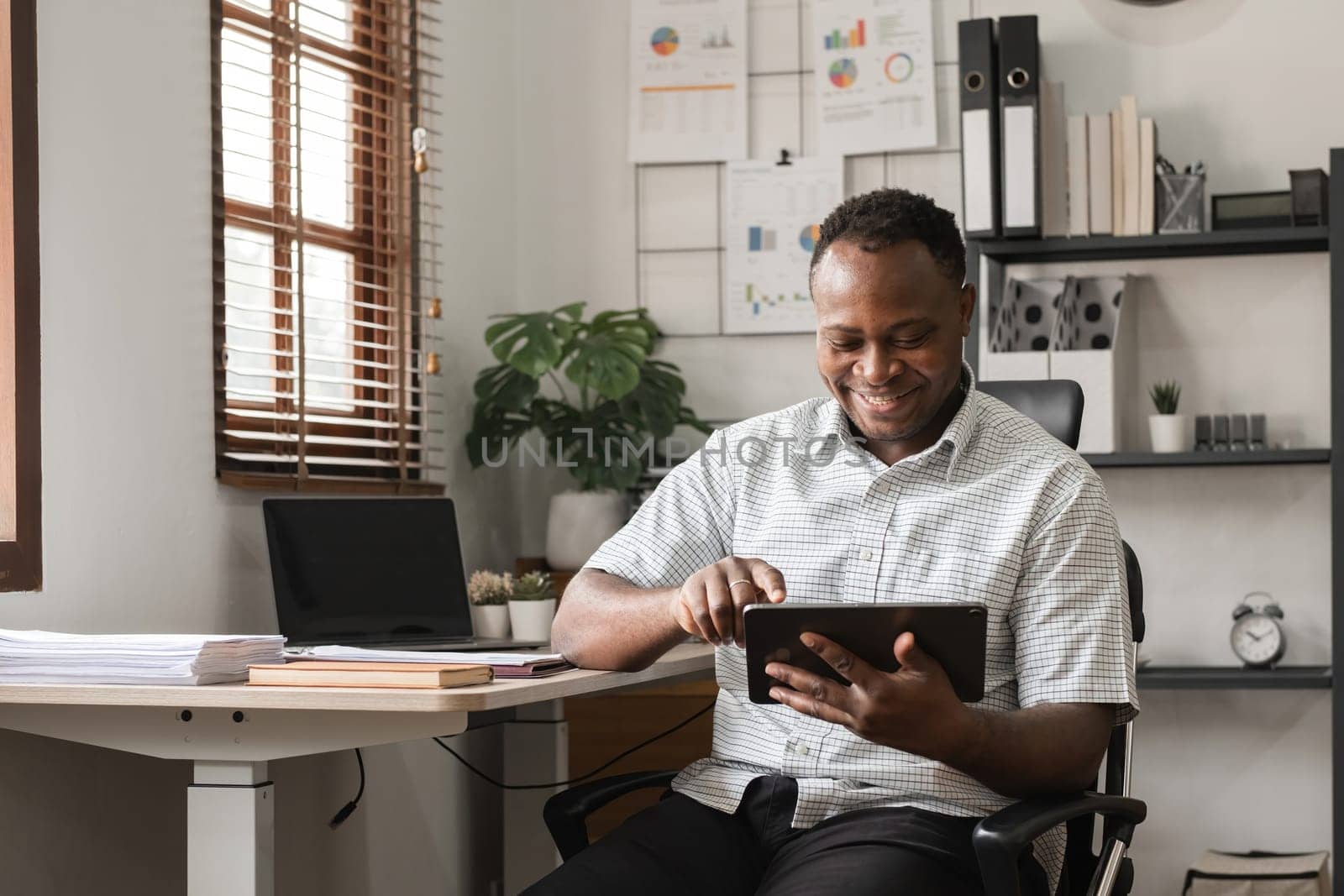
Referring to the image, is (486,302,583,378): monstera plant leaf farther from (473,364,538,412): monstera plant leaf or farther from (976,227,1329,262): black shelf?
(976,227,1329,262): black shelf

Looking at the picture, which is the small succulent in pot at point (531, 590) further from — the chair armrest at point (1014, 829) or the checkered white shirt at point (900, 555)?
the chair armrest at point (1014, 829)

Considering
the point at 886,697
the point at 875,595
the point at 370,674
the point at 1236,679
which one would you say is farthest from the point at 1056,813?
the point at 1236,679

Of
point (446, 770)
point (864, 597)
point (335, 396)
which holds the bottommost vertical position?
point (446, 770)

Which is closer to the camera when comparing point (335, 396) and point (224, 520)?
point (224, 520)

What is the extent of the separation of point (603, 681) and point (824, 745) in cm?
30

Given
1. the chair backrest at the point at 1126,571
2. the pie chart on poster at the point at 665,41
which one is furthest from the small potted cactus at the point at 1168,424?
the pie chart on poster at the point at 665,41

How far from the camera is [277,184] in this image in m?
2.57

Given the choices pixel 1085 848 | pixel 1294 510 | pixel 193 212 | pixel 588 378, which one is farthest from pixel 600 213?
pixel 1085 848

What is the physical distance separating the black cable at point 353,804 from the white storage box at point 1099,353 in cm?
155

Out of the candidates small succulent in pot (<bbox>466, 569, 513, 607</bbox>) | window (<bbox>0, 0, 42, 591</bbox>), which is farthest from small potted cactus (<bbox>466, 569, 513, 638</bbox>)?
window (<bbox>0, 0, 42, 591</bbox>)

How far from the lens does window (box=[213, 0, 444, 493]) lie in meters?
2.49

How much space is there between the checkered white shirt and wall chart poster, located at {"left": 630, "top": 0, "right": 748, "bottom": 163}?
5.59 feet

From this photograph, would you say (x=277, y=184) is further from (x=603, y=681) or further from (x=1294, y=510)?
(x=1294, y=510)

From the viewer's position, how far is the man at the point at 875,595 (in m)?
1.51
